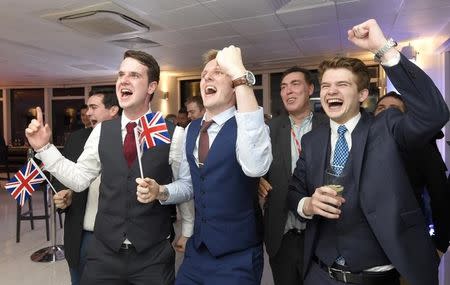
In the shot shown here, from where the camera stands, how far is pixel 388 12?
4.89m

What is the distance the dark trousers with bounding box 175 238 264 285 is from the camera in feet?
4.63

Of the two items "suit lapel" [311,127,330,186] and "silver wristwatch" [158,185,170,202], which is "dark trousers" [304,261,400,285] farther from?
"silver wristwatch" [158,185,170,202]

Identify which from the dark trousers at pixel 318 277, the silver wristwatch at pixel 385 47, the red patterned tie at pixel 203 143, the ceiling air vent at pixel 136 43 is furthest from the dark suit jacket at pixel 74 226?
the ceiling air vent at pixel 136 43

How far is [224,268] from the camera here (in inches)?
56.0

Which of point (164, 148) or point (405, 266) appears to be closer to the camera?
point (405, 266)

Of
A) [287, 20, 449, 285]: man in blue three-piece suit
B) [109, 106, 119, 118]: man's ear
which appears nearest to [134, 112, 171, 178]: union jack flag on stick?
[287, 20, 449, 285]: man in blue three-piece suit

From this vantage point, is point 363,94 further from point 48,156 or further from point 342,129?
point 48,156

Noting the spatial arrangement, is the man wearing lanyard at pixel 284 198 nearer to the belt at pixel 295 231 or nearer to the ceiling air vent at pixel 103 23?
the belt at pixel 295 231

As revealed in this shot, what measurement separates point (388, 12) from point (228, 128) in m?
4.43

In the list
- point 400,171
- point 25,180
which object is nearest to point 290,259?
point 400,171

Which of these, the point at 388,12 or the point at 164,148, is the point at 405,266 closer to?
the point at 164,148

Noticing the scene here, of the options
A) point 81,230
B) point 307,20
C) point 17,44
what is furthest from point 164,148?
point 17,44

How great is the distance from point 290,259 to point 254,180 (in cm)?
85

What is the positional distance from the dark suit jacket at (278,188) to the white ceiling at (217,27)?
8.67 feet
